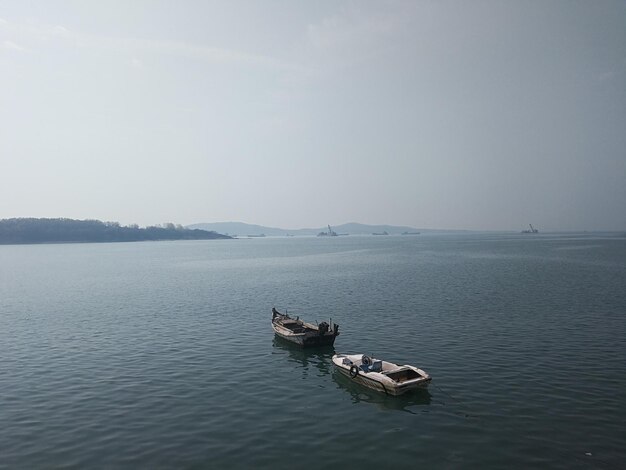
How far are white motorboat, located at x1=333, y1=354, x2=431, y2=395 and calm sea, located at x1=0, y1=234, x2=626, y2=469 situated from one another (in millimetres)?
825

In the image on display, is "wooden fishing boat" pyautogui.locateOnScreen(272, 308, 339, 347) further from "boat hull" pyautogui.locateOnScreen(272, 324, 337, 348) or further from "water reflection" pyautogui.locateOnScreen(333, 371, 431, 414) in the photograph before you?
"water reflection" pyautogui.locateOnScreen(333, 371, 431, 414)

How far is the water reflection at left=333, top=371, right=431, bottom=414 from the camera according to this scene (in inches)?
1006

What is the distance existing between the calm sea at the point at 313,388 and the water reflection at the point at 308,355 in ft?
0.88

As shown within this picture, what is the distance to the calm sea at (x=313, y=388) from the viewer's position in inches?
783

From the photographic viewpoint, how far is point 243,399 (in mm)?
26547

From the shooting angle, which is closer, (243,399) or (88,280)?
(243,399)

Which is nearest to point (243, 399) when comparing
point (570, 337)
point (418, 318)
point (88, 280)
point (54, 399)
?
point (54, 399)

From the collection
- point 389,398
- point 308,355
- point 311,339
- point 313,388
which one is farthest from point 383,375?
point 311,339

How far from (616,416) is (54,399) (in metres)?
35.2

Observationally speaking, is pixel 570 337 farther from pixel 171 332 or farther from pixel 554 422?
pixel 171 332

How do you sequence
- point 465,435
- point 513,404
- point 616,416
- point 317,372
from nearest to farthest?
point 465,435, point 616,416, point 513,404, point 317,372

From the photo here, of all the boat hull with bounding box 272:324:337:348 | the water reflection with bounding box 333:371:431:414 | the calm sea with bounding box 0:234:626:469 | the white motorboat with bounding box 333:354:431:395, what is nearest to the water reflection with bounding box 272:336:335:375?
the calm sea with bounding box 0:234:626:469

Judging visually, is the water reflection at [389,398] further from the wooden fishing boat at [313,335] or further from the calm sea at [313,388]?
the wooden fishing boat at [313,335]

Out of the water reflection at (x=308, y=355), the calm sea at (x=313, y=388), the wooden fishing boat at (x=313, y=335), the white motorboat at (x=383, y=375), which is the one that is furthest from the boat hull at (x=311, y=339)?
the white motorboat at (x=383, y=375)
